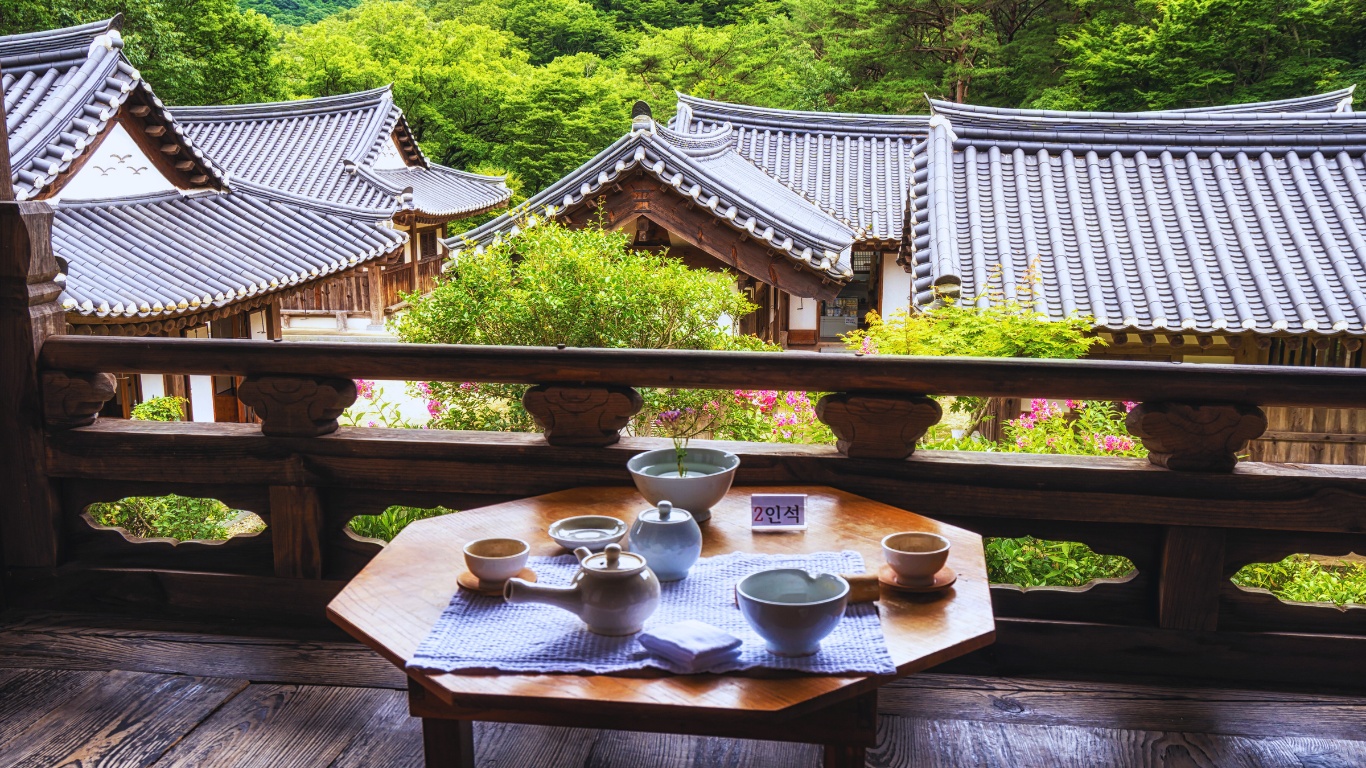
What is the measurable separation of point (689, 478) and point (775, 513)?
0.75 feet

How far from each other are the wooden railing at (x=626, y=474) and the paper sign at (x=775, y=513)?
0.43 meters

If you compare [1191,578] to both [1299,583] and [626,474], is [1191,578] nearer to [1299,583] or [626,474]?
[626,474]

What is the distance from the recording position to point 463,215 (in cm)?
2466

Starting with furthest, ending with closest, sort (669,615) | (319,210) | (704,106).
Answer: (704,106) < (319,210) < (669,615)

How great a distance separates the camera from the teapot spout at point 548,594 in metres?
1.68

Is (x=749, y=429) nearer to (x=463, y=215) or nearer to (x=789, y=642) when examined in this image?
(x=789, y=642)

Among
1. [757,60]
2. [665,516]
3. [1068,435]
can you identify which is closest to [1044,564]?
[1068,435]

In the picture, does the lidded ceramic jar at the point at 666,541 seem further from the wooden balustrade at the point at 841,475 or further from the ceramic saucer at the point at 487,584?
the wooden balustrade at the point at 841,475

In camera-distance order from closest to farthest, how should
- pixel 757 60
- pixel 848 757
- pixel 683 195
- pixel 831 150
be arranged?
pixel 848 757, pixel 683 195, pixel 831 150, pixel 757 60

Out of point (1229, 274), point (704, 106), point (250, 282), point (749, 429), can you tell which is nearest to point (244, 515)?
point (250, 282)

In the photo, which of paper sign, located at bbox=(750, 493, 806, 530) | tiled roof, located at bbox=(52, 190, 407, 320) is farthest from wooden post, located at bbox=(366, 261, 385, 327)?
paper sign, located at bbox=(750, 493, 806, 530)

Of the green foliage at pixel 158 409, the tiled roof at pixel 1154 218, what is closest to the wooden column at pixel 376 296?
the green foliage at pixel 158 409

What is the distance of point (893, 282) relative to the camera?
17391 millimetres

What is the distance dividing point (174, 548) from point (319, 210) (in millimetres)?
11606
